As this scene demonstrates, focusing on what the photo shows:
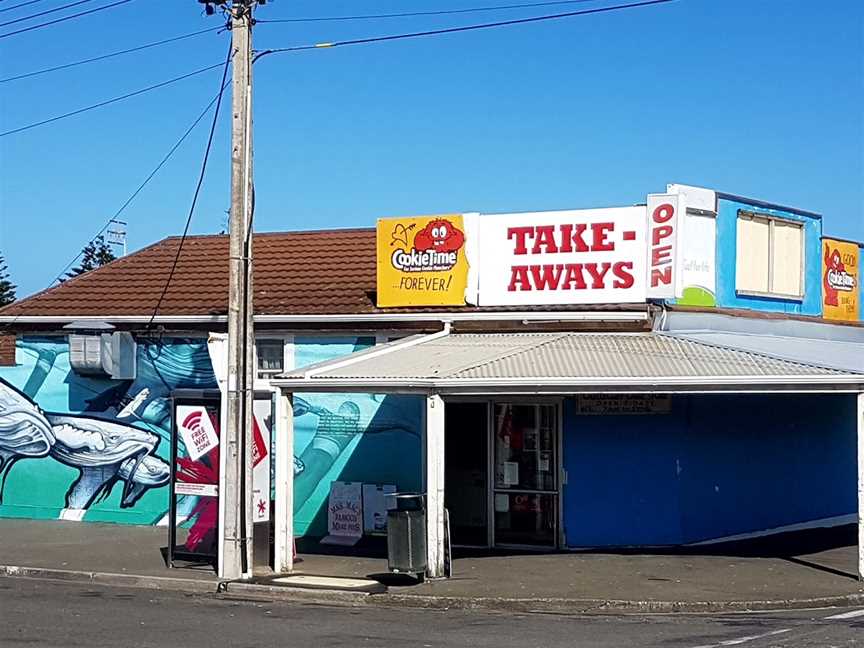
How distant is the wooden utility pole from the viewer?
16953 millimetres

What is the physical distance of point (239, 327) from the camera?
55.6ft

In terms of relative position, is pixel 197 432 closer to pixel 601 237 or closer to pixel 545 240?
pixel 545 240

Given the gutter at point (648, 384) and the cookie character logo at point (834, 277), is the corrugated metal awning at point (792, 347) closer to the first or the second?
the gutter at point (648, 384)

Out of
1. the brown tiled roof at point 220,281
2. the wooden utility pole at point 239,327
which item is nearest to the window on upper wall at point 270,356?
the brown tiled roof at point 220,281

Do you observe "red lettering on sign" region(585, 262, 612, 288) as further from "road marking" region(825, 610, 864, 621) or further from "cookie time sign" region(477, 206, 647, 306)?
"road marking" region(825, 610, 864, 621)

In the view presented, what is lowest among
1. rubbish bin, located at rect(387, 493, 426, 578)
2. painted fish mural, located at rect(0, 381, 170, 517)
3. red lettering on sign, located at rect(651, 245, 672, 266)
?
rubbish bin, located at rect(387, 493, 426, 578)

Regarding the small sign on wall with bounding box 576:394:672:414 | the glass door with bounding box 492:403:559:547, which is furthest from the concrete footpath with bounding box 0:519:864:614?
the small sign on wall with bounding box 576:394:672:414

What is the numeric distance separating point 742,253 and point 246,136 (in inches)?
345

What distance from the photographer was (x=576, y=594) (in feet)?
50.4

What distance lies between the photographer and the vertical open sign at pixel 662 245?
63.0 ft

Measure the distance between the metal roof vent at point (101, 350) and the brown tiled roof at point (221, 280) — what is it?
0.67 m

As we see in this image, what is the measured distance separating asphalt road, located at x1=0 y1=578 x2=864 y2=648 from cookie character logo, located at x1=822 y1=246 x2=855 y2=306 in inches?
415

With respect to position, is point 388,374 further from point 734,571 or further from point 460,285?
point 734,571

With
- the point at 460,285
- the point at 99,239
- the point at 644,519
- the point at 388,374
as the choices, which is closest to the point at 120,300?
the point at 460,285
